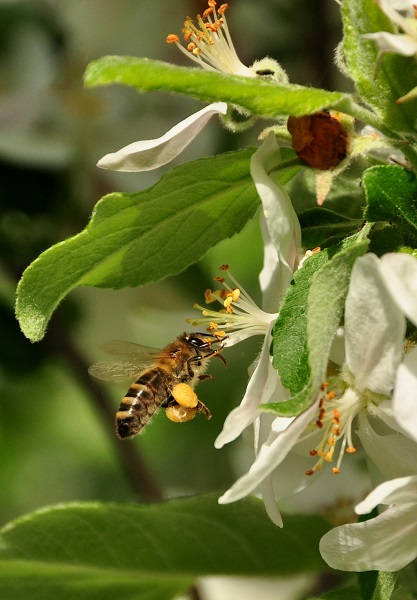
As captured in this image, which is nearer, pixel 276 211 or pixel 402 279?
pixel 402 279

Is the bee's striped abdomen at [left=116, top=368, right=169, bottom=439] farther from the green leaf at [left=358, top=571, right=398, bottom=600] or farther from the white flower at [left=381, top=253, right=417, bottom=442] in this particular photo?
the white flower at [left=381, top=253, right=417, bottom=442]

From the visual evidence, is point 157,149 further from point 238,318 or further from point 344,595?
point 344,595

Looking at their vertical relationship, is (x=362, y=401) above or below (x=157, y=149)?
below

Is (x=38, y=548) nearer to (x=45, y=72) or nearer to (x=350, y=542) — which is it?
(x=350, y=542)

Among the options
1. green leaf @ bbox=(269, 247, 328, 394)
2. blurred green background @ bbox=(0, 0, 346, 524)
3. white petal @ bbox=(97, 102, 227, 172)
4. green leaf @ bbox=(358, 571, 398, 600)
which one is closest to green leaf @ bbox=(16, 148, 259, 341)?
white petal @ bbox=(97, 102, 227, 172)

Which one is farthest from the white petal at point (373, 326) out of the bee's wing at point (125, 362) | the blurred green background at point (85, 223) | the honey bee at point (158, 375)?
the blurred green background at point (85, 223)

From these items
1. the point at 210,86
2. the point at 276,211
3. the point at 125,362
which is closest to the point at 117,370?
the point at 125,362

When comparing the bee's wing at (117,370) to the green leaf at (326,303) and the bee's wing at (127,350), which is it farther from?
the green leaf at (326,303)
